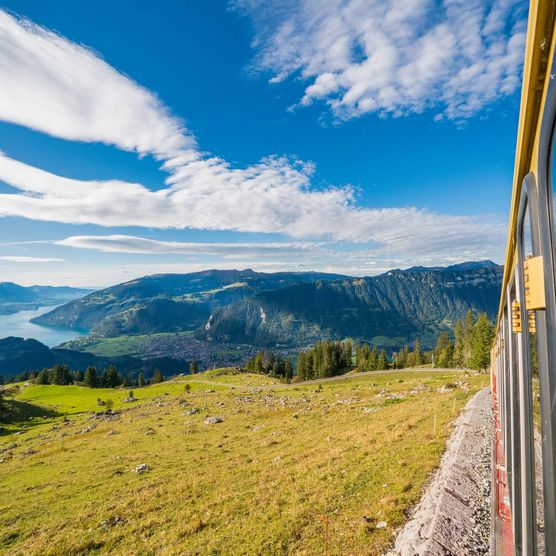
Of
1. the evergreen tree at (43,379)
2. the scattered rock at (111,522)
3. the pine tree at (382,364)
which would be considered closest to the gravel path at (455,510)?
the scattered rock at (111,522)

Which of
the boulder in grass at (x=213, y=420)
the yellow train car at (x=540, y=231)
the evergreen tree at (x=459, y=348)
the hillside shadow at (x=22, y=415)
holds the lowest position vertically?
the hillside shadow at (x=22, y=415)

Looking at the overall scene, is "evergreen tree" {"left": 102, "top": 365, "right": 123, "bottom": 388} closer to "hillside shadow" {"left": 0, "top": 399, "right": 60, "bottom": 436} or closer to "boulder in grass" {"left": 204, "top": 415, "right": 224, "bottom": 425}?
"hillside shadow" {"left": 0, "top": 399, "right": 60, "bottom": 436}

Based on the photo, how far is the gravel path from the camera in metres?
8.80

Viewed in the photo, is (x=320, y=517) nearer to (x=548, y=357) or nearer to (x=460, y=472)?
(x=460, y=472)

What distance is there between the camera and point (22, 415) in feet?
234

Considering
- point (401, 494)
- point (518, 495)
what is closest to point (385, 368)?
point (401, 494)

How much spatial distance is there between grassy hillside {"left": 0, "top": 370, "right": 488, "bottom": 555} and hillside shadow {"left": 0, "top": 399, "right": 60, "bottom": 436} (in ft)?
86.3

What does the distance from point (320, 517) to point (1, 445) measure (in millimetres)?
59085

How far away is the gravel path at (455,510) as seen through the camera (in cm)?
880

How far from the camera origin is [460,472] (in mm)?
13367

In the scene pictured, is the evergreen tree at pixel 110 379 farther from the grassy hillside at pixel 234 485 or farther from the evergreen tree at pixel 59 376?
the grassy hillside at pixel 234 485

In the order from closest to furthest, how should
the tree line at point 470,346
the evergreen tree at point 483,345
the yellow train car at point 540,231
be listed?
the yellow train car at point 540,231 < the evergreen tree at point 483,345 < the tree line at point 470,346

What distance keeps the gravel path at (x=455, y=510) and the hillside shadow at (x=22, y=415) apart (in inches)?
2948

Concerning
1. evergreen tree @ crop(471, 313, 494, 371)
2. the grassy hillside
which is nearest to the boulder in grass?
the grassy hillside
